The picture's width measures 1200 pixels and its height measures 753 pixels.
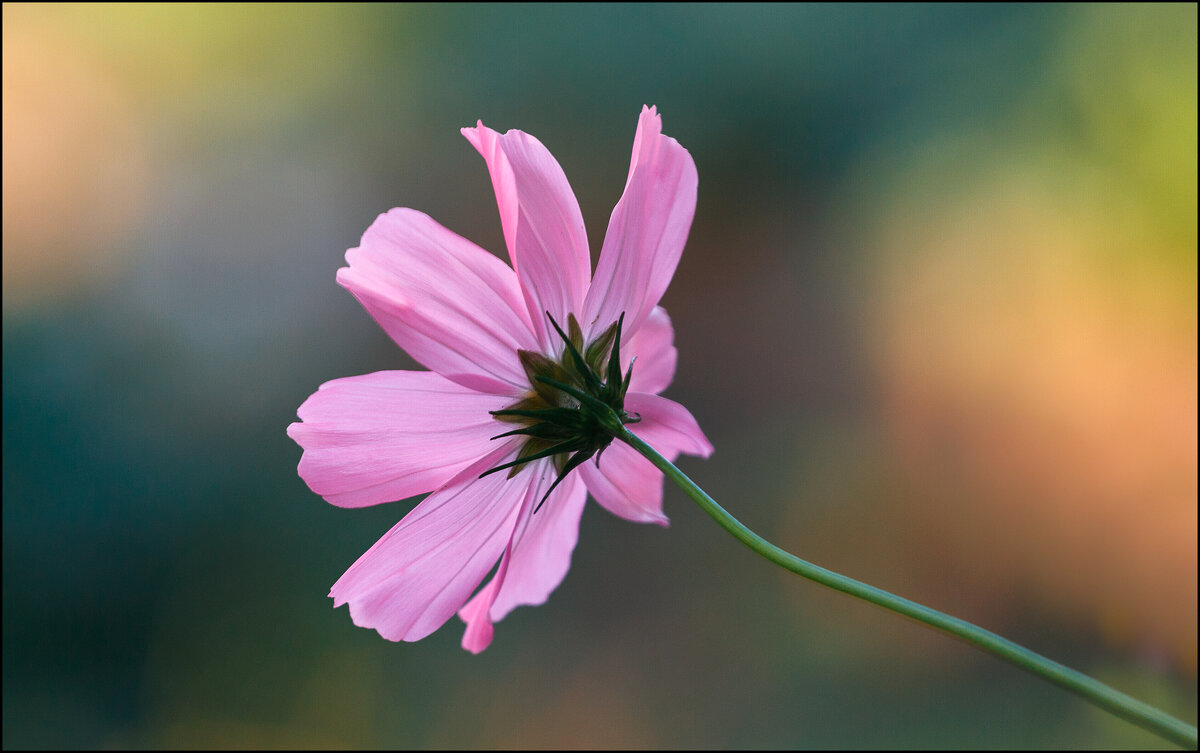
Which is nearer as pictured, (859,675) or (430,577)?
(430,577)

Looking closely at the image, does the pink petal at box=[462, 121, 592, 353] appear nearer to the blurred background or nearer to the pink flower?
the pink flower

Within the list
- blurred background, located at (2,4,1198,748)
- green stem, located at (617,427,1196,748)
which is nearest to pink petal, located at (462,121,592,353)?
green stem, located at (617,427,1196,748)

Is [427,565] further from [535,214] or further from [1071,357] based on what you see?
[1071,357]

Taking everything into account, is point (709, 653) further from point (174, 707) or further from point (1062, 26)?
point (1062, 26)

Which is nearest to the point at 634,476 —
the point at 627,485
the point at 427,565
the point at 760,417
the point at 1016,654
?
the point at 627,485

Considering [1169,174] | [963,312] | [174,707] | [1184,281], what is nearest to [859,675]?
[963,312]

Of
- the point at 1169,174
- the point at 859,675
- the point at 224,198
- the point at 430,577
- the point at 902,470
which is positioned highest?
the point at 224,198

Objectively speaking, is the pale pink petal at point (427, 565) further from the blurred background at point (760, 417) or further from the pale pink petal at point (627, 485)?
the blurred background at point (760, 417)

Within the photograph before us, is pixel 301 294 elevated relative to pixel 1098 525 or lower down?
elevated
